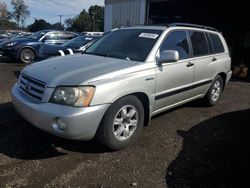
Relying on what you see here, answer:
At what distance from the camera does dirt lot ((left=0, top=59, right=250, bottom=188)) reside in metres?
3.19

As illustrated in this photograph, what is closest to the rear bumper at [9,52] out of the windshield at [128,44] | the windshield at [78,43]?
the windshield at [78,43]

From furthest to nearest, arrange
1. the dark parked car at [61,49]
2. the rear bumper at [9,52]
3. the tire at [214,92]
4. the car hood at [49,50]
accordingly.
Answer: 1. the rear bumper at [9,52]
2. the car hood at [49,50]
3. the dark parked car at [61,49]
4. the tire at [214,92]

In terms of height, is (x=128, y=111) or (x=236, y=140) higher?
(x=128, y=111)

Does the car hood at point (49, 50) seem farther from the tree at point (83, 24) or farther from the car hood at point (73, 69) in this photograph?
the tree at point (83, 24)

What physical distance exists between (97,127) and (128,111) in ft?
1.97

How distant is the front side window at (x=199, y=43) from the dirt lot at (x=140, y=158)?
4.40 feet

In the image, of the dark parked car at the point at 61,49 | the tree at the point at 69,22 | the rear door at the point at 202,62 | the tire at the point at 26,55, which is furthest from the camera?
the tree at the point at 69,22

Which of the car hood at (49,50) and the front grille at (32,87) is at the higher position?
the car hood at (49,50)

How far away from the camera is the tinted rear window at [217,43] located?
6.02 m

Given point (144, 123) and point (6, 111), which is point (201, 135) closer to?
point (144, 123)

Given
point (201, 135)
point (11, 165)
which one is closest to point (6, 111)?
point (11, 165)

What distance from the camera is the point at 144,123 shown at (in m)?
4.41

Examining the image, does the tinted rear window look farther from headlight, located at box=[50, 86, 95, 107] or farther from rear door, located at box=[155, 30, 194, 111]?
headlight, located at box=[50, 86, 95, 107]

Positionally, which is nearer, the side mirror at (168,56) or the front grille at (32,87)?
the front grille at (32,87)
